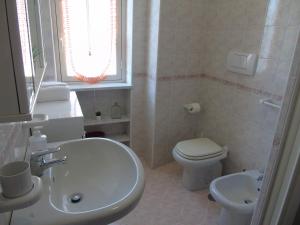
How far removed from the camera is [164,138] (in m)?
2.58

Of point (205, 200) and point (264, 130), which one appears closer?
point (264, 130)

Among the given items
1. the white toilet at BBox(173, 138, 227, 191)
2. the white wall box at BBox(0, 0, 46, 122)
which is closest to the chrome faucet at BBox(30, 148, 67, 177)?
the white wall box at BBox(0, 0, 46, 122)

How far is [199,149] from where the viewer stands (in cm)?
220

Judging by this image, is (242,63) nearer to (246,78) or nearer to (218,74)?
(246,78)

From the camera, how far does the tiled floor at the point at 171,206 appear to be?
6.34 ft

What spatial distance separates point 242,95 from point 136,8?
50.9 inches

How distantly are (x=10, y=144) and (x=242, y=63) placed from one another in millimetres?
1809

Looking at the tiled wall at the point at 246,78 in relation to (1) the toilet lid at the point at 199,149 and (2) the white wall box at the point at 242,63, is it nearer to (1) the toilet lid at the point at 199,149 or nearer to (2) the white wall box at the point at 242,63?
(2) the white wall box at the point at 242,63

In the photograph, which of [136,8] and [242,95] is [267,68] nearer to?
[242,95]

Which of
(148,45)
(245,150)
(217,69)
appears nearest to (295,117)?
(245,150)

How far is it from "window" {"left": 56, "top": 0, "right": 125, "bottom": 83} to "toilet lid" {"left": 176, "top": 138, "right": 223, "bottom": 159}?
1.13m

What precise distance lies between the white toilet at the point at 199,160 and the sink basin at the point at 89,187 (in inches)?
40.7

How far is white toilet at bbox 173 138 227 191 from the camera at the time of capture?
6.95ft

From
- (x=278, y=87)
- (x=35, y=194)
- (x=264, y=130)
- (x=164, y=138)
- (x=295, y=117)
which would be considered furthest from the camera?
(x=164, y=138)
